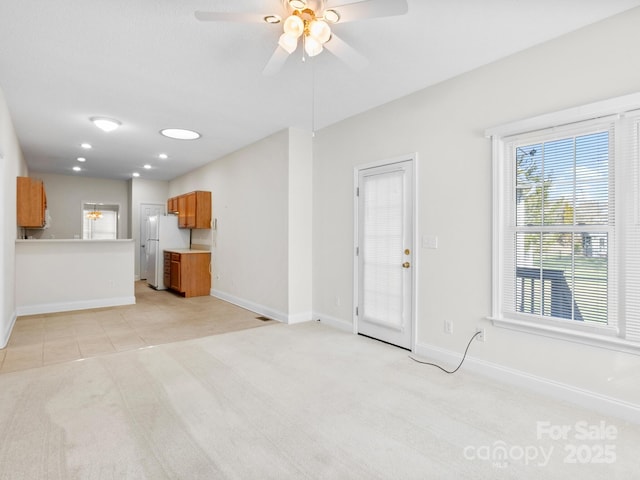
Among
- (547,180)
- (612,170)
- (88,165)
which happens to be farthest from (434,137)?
(88,165)

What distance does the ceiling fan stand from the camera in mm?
1860

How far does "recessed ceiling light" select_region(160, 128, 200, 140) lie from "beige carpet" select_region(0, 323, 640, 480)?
3.13 meters

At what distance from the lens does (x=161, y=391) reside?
8.65 ft

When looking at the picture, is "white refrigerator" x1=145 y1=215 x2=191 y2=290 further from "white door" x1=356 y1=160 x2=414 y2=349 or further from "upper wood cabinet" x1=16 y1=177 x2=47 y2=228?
"white door" x1=356 y1=160 x2=414 y2=349

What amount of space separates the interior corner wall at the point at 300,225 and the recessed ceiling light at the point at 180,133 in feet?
4.97

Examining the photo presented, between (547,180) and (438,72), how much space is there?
1.34m

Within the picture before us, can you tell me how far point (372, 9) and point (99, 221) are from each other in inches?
369

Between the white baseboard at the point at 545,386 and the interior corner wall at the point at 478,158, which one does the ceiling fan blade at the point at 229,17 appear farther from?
the white baseboard at the point at 545,386

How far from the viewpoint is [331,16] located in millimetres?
2033

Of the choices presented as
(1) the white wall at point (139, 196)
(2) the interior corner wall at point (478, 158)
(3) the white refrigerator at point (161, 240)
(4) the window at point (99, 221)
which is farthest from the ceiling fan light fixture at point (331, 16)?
(4) the window at point (99, 221)

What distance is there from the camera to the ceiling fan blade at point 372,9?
179 cm

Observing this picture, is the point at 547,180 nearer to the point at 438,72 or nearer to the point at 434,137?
the point at 434,137

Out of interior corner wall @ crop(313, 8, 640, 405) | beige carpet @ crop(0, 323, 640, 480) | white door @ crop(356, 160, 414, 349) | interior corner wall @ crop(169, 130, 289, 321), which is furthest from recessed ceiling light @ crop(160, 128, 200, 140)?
beige carpet @ crop(0, 323, 640, 480)

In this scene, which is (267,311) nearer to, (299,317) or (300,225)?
(299,317)
